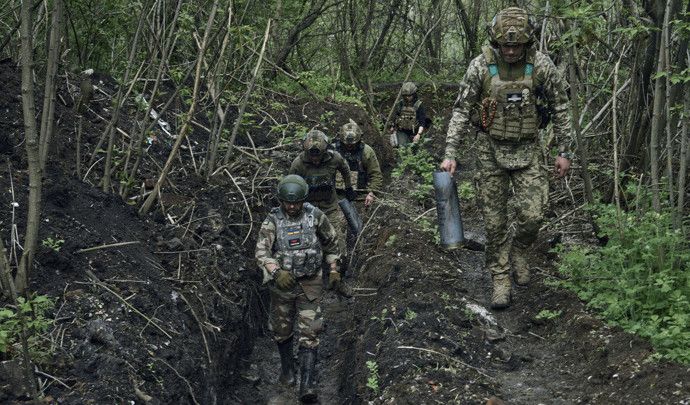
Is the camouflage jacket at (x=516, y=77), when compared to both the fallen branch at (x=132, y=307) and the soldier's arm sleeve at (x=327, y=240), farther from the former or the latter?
the fallen branch at (x=132, y=307)

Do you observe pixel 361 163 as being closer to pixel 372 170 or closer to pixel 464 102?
pixel 372 170

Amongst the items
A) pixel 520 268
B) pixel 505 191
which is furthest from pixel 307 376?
pixel 505 191

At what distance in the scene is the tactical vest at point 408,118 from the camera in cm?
1312

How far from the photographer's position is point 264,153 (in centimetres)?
1043

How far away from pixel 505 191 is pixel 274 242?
2.27 m

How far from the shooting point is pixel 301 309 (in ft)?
21.9

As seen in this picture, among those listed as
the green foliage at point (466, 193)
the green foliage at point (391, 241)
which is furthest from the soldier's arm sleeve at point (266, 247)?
the green foliage at point (466, 193)

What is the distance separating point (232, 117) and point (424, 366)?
290 inches

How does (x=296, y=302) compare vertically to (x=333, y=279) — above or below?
below

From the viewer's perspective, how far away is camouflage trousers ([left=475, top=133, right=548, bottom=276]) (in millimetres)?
6121

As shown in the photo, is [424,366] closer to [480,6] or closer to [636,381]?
[636,381]

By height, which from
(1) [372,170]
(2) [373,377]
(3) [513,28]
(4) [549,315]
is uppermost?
(3) [513,28]

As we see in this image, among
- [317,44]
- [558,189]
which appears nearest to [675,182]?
[558,189]

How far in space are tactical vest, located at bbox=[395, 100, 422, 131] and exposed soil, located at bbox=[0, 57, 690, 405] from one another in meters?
4.08
